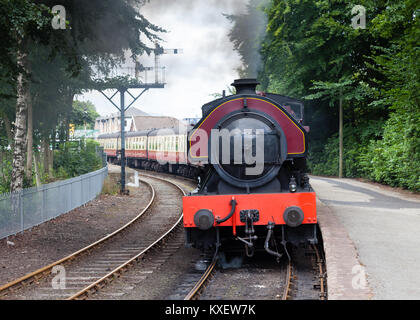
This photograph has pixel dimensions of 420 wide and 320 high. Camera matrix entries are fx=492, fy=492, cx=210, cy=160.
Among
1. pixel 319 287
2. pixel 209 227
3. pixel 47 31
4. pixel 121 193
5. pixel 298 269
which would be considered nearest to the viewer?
pixel 319 287

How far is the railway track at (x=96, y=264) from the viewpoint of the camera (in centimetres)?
748

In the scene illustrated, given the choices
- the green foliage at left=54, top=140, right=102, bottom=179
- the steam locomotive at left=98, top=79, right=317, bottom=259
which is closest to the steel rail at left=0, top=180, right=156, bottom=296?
the steam locomotive at left=98, top=79, right=317, bottom=259

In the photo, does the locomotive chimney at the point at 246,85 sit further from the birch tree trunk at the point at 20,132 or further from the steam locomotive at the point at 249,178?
the birch tree trunk at the point at 20,132

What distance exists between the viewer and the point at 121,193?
21125mm

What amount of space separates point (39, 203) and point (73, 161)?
1144 cm

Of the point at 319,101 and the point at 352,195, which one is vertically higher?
the point at 319,101

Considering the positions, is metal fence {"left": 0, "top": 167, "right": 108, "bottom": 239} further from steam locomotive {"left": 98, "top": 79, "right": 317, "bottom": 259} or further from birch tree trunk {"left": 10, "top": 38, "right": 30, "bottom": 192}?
steam locomotive {"left": 98, "top": 79, "right": 317, "bottom": 259}

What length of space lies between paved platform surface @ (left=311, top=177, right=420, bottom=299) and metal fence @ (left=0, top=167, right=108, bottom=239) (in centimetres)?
693

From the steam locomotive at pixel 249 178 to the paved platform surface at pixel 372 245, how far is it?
2.99ft

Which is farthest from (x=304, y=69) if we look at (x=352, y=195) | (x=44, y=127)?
(x=44, y=127)

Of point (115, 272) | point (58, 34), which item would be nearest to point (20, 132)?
point (58, 34)

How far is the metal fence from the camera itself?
440 inches

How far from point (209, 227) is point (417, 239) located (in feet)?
12.9
